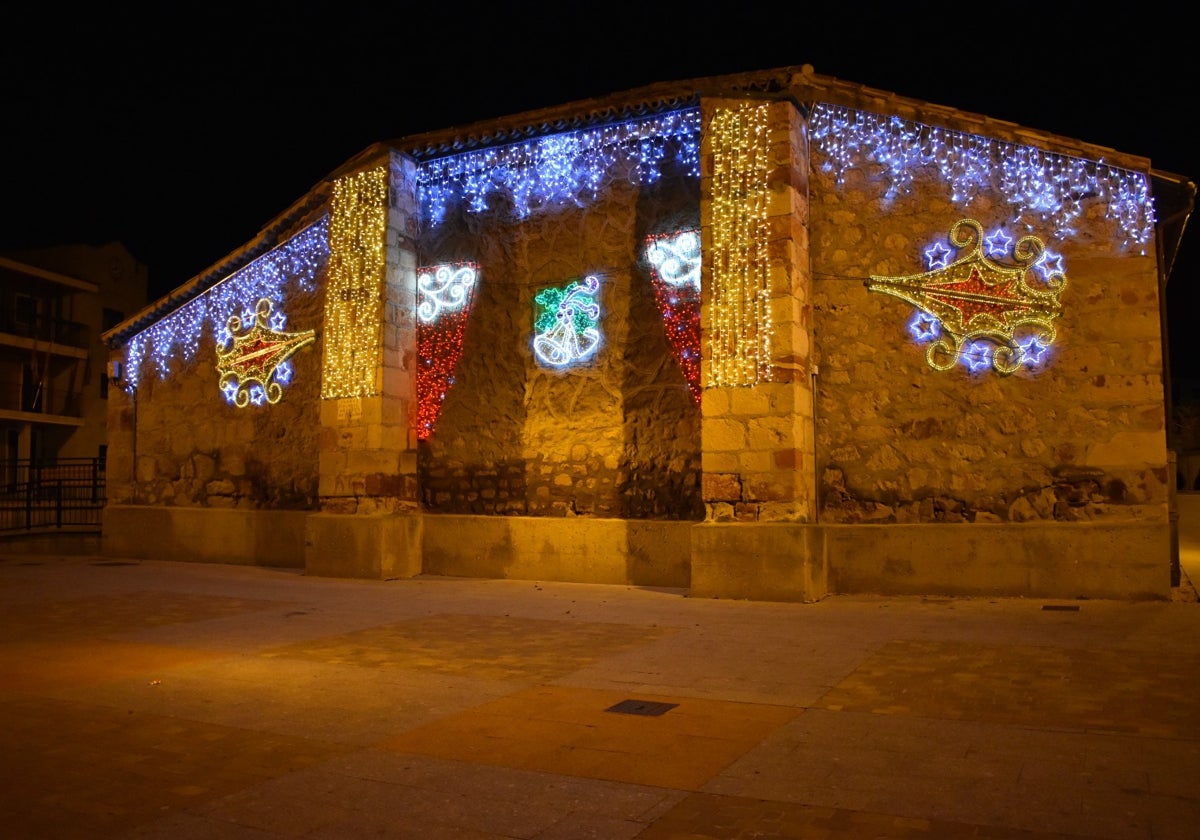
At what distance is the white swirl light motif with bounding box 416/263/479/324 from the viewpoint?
1161 cm

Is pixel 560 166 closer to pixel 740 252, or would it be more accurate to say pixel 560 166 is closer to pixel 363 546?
pixel 740 252

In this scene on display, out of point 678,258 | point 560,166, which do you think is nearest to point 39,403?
point 560,166

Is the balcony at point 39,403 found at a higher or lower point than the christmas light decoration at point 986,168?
lower

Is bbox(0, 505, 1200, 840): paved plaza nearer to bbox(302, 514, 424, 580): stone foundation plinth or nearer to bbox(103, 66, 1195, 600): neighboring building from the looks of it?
bbox(103, 66, 1195, 600): neighboring building

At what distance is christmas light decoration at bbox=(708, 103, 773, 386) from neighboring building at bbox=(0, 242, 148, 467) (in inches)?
963

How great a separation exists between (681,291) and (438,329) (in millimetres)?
3279

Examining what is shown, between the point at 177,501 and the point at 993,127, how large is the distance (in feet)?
39.2

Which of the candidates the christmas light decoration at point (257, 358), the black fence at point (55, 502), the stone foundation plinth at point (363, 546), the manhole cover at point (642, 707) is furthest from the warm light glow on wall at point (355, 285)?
the black fence at point (55, 502)

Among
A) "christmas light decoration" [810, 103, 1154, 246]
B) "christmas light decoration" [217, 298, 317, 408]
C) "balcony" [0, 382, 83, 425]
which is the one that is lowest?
"christmas light decoration" [217, 298, 317, 408]

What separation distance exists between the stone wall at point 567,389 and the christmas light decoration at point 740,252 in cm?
101

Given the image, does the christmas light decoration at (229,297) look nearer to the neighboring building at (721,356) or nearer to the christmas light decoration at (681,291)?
the neighboring building at (721,356)

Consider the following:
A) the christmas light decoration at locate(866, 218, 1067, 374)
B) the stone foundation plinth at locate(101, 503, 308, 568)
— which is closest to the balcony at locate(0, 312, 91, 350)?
the stone foundation plinth at locate(101, 503, 308, 568)

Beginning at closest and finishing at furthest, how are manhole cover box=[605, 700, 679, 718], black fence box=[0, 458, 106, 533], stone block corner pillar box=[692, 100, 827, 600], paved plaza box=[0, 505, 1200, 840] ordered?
paved plaza box=[0, 505, 1200, 840], manhole cover box=[605, 700, 679, 718], stone block corner pillar box=[692, 100, 827, 600], black fence box=[0, 458, 106, 533]

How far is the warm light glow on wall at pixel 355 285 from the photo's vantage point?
37.2ft
